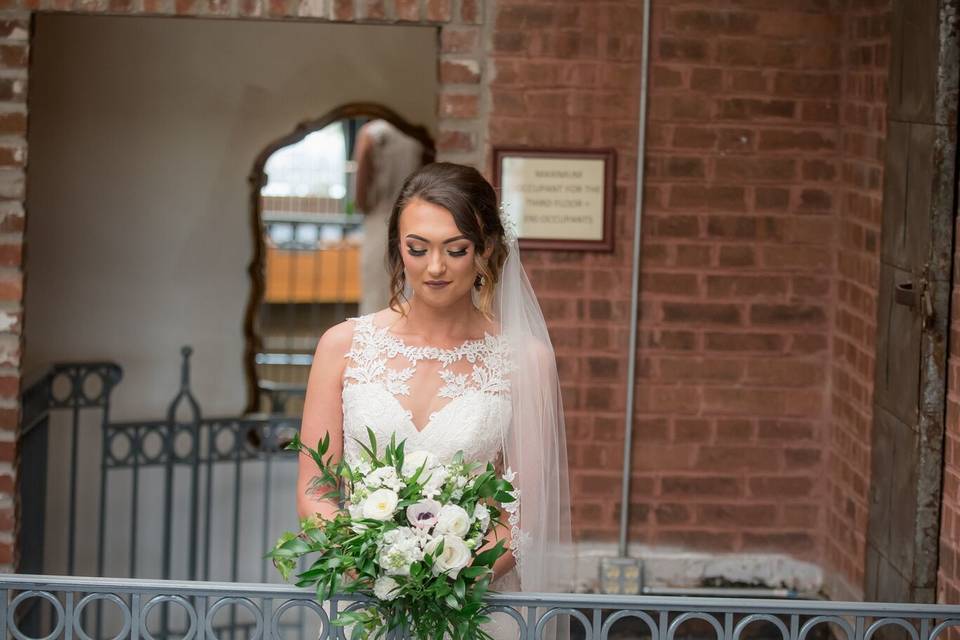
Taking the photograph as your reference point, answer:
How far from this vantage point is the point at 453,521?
271 centimetres

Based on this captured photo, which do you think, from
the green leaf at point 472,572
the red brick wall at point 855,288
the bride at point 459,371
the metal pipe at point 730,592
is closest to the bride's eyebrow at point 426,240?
the bride at point 459,371

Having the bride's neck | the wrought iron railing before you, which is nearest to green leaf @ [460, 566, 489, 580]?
the bride's neck

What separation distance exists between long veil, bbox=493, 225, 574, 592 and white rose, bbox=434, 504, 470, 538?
515mm

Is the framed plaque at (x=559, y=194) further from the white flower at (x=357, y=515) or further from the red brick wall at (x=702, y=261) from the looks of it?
the white flower at (x=357, y=515)

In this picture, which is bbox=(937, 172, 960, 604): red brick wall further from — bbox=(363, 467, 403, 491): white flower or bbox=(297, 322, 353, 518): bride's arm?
bbox=(363, 467, 403, 491): white flower

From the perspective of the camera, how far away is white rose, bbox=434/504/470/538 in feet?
8.90

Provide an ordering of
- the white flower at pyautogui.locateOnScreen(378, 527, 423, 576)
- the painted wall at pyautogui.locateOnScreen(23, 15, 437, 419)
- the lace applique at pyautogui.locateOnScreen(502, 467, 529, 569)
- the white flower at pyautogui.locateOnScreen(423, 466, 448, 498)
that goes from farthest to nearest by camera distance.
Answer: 1. the painted wall at pyautogui.locateOnScreen(23, 15, 437, 419)
2. the lace applique at pyautogui.locateOnScreen(502, 467, 529, 569)
3. the white flower at pyautogui.locateOnScreen(423, 466, 448, 498)
4. the white flower at pyautogui.locateOnScreen(378, 527, 423, 576)

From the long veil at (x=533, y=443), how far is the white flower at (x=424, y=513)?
0.52m

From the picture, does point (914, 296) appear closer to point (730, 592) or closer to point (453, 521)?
point (730, 592)

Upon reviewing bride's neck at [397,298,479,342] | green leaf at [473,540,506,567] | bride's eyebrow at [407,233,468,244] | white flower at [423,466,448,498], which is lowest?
green leaf at [473,540,506,567]

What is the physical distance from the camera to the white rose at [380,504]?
2697 millimetres

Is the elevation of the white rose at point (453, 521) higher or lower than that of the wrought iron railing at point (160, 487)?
higher

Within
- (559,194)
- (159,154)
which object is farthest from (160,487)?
(559,194)

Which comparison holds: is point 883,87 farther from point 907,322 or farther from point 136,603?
point 136,603
